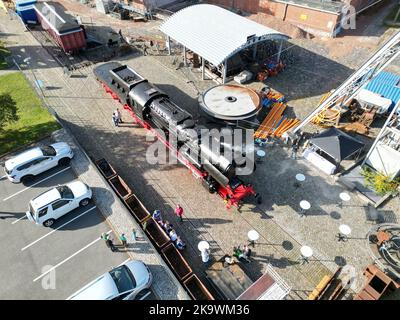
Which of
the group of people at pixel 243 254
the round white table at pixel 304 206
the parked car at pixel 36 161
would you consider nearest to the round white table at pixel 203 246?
the group of people at pixel 243 254

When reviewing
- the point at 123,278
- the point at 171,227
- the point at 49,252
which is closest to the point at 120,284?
the point at 123,278

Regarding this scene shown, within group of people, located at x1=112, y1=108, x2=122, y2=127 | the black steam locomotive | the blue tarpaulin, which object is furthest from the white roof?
group of people, located at x1=112, y1=108, x2=122, y2=127

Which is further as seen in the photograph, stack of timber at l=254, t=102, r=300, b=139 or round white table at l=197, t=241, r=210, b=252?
stack of timber at l=254, t=102, r=300, b=139

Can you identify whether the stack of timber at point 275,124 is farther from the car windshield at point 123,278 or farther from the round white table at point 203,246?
the car windshield at point 123,278

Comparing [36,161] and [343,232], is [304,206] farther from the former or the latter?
[36,161]

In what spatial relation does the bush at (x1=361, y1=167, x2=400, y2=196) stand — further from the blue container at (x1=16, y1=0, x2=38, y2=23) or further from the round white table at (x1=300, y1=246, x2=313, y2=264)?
the blue container at (x1=16, y1=0, x2=38, y2=23)

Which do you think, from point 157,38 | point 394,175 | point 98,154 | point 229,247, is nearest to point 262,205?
point 229,247
